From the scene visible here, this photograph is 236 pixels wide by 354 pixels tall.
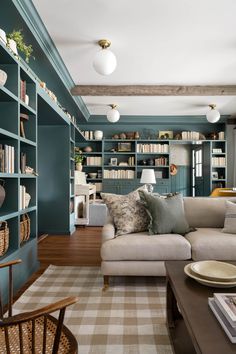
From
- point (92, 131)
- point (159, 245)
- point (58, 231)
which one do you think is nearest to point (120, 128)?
point (92, 131)

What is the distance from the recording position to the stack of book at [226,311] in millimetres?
1013

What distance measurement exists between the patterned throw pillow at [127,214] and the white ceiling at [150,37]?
1909 millimetres

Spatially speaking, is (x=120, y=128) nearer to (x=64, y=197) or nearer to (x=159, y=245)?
(x=64, y=197)

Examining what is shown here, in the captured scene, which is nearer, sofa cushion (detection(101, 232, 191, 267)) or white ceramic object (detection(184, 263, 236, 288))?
white ceramic object (detection(184, 263, 236, 288))

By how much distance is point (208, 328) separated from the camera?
1.07 metres

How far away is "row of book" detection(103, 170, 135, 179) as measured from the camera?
7.41 m

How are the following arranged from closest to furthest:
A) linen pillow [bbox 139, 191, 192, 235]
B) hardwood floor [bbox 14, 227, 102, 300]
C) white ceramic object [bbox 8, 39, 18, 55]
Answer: white ceramic object [bbox 8, 39, 18, 55]
linen pillow [bbox 139, 191, 192, 235]
hardwood floor [bbox 14, 227, 102, 300]

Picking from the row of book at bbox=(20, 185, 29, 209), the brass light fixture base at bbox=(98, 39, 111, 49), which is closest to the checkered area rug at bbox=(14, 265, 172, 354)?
the row of book at bbox=(20, 185, 29, 209)

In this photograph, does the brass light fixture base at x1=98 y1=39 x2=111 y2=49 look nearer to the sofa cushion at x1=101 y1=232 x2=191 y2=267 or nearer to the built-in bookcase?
the built-in bookcase

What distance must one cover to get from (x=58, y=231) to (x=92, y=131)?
3.43 meters

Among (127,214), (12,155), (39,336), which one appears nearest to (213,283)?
(39,336)

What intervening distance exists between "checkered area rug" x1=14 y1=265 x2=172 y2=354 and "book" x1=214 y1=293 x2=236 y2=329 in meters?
0.65

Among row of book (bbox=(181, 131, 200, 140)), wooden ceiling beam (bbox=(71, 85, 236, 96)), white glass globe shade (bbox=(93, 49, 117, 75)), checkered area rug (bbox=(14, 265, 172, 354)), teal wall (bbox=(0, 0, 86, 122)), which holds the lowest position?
checkered area rug (bbox=(14, 265, 172, 354))

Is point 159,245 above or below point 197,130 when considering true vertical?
below
